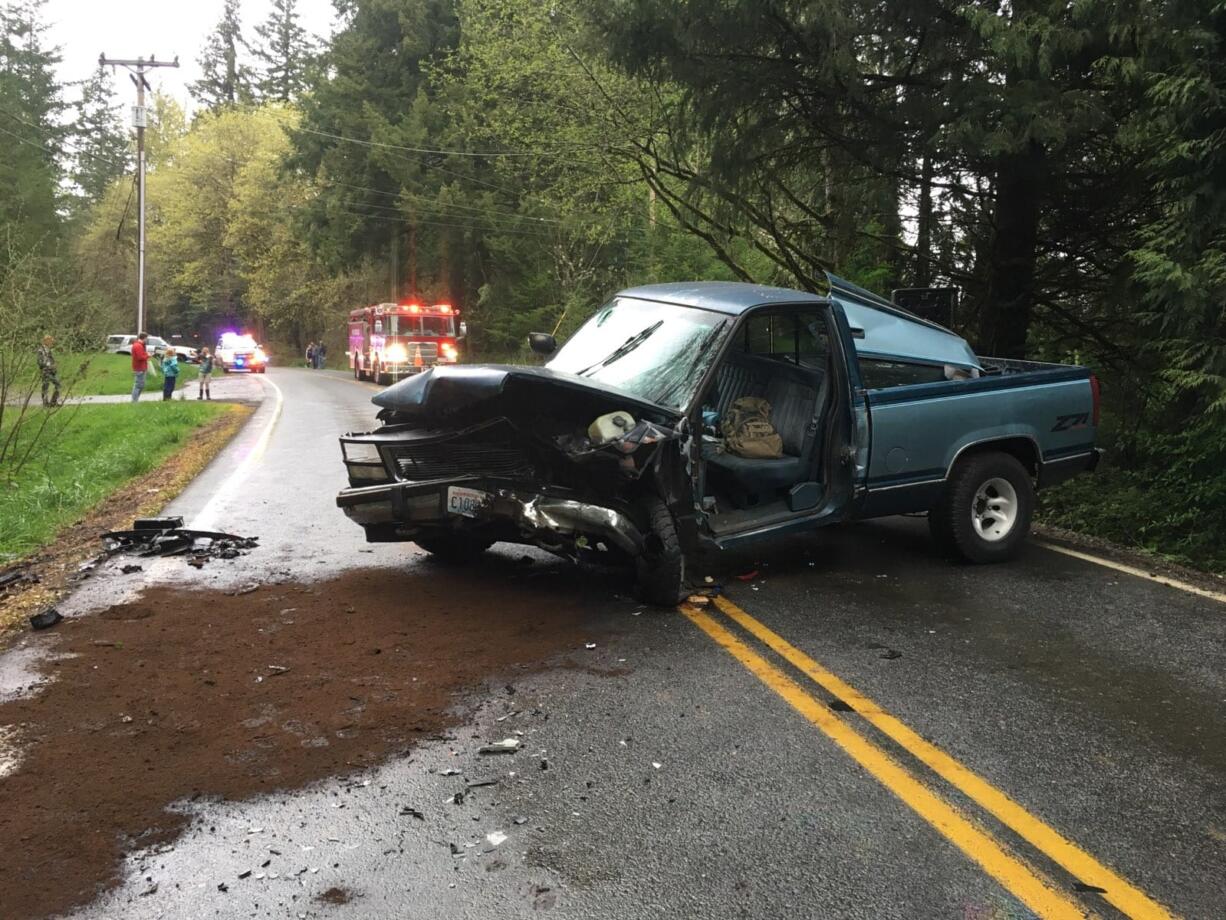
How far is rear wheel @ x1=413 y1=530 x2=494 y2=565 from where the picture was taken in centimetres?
655

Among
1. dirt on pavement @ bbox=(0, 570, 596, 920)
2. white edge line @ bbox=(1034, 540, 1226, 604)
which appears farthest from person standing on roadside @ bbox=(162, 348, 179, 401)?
white edge line @ bbox=(1034, 540, 1226, 604)

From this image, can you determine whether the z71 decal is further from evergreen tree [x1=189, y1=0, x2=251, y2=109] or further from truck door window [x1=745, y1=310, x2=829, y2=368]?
evergreen tree [x1=189, y1=0, x2=251, y2=109]

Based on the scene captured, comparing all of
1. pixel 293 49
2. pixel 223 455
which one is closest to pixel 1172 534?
pixel 223 455

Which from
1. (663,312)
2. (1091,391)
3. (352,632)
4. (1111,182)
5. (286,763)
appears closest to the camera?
(286,763)

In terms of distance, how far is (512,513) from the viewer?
5418 millimetres

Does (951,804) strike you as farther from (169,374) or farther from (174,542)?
(169,374)

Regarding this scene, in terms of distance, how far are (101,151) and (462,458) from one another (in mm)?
86120

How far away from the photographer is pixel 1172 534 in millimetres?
7762

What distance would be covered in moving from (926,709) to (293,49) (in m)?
85.6

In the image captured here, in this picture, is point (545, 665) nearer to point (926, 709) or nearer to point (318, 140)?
point (926, 709)

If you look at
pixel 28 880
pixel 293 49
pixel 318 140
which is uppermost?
pixel 293 49

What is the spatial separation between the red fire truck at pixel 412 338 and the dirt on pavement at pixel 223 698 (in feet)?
90.7

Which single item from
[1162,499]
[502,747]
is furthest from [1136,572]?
[502,747]

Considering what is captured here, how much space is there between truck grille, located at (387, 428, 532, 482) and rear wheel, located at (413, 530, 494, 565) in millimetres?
966
